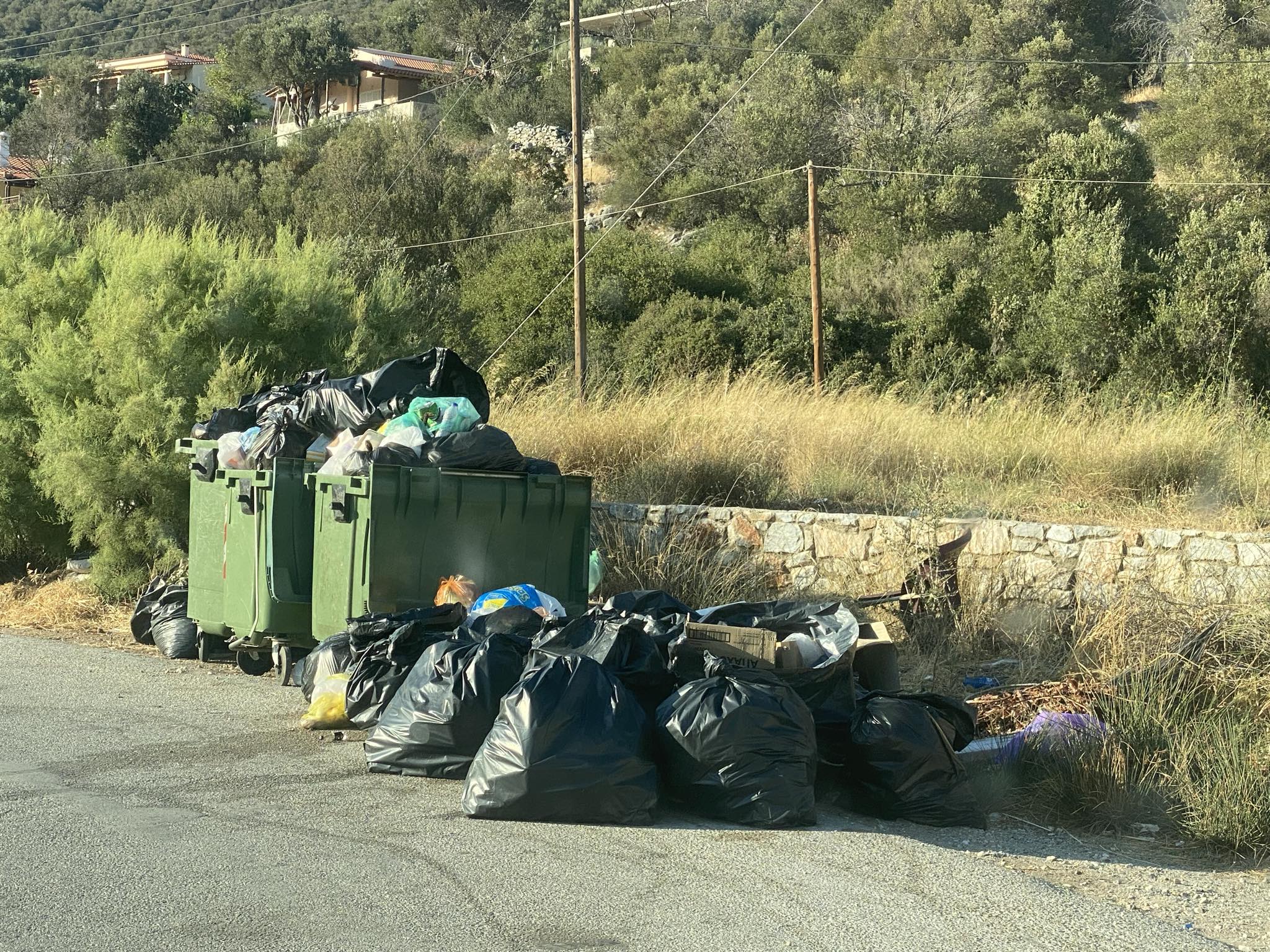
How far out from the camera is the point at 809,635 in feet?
20.9

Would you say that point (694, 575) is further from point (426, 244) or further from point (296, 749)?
point (426, 244)

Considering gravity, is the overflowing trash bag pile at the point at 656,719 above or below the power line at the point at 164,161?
below

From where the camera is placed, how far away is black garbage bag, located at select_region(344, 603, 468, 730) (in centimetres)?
639

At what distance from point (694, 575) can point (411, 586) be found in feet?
8.57

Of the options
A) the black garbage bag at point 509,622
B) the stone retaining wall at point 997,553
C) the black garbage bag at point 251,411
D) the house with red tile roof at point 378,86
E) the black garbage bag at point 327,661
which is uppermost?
the house with red tile roof at point 378,86

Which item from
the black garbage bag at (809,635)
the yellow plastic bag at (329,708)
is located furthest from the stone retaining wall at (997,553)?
the yellow plastic bag at (329,708)

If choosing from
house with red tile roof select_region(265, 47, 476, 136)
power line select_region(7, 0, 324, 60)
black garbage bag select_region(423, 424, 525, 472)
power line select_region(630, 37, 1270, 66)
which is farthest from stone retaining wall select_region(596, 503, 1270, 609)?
power line select_region(7, 0, 324, 60)

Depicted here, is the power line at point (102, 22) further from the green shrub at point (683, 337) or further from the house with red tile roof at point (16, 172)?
the green shrub at point (683, 337)

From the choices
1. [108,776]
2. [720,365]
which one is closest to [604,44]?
[720,365]

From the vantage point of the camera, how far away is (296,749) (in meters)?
6.38

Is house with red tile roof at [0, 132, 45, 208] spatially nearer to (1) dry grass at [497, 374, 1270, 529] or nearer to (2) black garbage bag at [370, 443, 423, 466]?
(1) dry grass at [497, 374, 1270, 529]

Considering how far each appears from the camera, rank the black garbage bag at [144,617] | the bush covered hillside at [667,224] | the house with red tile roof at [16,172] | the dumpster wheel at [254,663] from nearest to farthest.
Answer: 1. the dumpster wheel at [254,663]
2. the black garbage bag at [144,617]
3. the bush covered hillside at [667,224]
4. the house with red tile roof at [16,172]

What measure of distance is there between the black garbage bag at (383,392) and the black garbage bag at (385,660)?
7.81 feet

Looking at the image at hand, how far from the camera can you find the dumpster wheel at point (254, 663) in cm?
856
